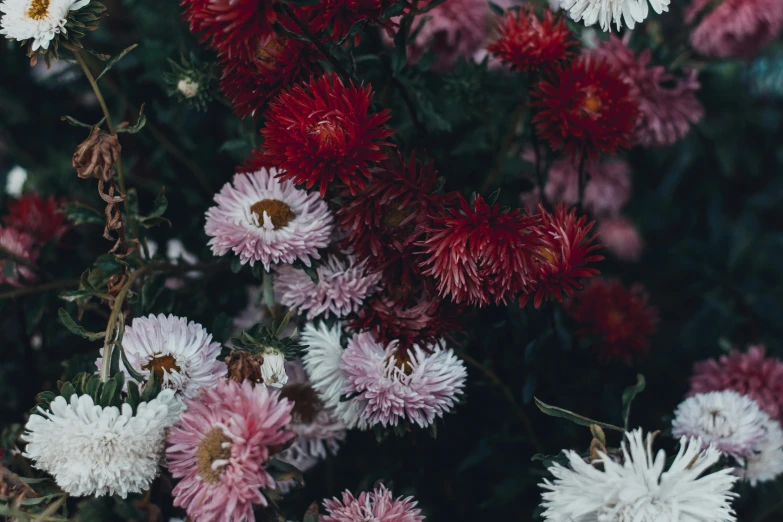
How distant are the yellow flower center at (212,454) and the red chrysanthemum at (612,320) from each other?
48cm

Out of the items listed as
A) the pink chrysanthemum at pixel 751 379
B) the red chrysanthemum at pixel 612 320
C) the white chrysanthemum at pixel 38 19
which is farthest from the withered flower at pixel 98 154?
the pink chrysanthemum at pixel 751 379

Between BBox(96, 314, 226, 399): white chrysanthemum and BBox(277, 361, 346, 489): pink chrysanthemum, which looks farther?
BBox(277, 361, 346, 489): pink chrysanthemum

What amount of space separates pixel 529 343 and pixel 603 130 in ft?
0.75

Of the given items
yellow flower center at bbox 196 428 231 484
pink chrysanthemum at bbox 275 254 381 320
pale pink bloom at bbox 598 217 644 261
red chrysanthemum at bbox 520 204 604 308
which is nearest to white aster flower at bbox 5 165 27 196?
pink chrysanthemum at bbox 275 254 381 320

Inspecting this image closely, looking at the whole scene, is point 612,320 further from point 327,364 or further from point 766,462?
point 327,364

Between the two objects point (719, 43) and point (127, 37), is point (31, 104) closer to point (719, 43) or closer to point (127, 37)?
point (127, 37)

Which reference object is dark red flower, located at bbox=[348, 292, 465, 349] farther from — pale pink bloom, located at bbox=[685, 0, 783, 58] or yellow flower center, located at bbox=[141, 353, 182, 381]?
pale pink bloom, located at bbox=[685, 0, 783, 58]

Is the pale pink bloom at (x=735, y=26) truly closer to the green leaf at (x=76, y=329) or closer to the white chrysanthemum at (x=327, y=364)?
the white chrysanthemum at (x=327, y=364)

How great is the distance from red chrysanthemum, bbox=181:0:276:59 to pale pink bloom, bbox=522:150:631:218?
53 cm

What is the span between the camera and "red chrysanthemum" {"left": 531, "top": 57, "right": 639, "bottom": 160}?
0.71m

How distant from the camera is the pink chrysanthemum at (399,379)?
0.64 m

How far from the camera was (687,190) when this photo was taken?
123cm

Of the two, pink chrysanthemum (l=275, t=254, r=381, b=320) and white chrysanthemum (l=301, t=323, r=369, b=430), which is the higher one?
pink chrysanthemum (l=275, t=254, r=381, b=320)

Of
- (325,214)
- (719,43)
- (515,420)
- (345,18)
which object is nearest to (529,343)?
(515,420)
